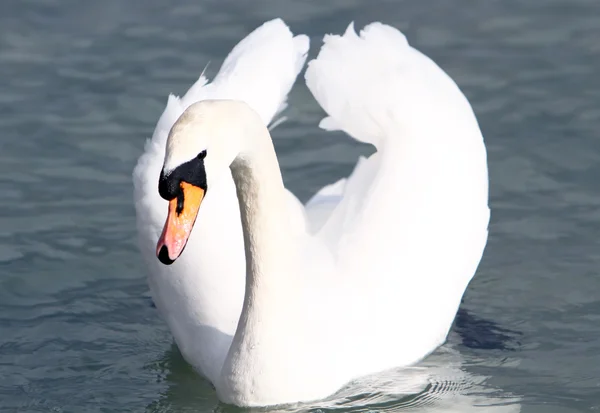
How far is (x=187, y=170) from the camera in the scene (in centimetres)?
518

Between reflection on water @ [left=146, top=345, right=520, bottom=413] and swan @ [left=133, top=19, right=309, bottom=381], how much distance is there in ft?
0.58

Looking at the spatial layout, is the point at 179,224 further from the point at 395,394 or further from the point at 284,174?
the point at 284,174

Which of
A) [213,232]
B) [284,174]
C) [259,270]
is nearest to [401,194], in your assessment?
[213,232]

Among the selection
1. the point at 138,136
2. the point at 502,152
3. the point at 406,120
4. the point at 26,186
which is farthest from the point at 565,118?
the point at 26,186

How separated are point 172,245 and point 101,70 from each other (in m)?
5.10

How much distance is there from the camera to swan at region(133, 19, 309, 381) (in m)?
6.76

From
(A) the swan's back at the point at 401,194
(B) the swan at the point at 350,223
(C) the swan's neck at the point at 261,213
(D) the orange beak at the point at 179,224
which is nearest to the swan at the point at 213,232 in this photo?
(B) the swan at the point at 350,223

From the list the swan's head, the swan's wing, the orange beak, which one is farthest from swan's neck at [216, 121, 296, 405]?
the swan's wing

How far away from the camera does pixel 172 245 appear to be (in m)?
5.18

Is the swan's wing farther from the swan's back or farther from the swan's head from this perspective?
the swan's head

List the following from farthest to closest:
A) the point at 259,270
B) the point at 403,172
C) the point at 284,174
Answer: the point at 284,174
the point at 403,172
the point at 259,270

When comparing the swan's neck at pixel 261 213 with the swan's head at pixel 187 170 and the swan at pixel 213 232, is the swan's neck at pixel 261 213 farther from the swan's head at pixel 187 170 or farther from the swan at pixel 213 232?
the swan at pixel 213 232

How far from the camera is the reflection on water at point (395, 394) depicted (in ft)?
21.8

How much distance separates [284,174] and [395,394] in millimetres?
2597
